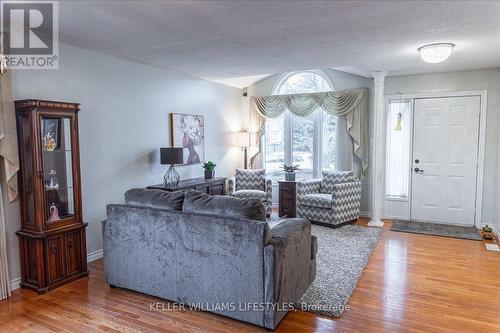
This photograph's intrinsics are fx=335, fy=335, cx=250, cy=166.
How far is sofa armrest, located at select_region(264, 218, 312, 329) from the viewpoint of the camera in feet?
8.04

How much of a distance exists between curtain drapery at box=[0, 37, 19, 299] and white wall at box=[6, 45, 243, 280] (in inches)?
5.1

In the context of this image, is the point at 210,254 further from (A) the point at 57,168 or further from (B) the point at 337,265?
(A) the point at 57,168

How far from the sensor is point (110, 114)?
424 centimetres

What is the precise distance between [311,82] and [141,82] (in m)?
3.45

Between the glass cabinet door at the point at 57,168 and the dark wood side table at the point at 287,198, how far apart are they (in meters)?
3.54

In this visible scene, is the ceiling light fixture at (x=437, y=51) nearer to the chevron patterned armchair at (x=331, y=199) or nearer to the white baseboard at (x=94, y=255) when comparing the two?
the chevron patterned armchair at (x=331, y=199)

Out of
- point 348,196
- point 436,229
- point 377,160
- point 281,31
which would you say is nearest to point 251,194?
point 348,196

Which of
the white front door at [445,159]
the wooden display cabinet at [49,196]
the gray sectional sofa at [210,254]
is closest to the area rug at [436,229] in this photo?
the white front door at [445,159]

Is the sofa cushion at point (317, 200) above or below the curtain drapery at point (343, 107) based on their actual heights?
below

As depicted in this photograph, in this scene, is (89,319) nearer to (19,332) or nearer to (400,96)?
(19,332)

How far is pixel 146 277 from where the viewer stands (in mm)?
3066

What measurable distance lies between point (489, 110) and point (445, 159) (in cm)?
97

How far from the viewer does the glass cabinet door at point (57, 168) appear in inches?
131

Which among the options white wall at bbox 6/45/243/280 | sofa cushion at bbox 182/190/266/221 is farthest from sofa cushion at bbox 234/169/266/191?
sofa cushion at bbox 182/190/266/221
